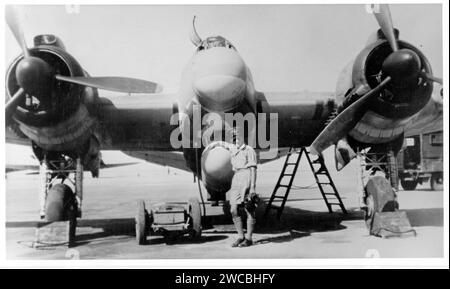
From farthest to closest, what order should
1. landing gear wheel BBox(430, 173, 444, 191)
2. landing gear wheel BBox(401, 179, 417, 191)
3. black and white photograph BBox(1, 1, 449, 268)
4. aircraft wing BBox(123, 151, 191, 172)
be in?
landing gear wheel BBox(401, 179, 417, 191) < landing gear wheel BBox(430, 173, 444, 191) < aircraft wing BBox(123, 151, 191, 172) < black and white photograph BBox(1, 1, 449, 268)

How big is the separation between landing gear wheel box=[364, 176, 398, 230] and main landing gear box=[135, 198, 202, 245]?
354 centimetres

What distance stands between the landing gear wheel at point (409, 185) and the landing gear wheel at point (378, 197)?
14434mm

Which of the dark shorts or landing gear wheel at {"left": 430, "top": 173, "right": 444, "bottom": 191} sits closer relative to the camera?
the dark shorts

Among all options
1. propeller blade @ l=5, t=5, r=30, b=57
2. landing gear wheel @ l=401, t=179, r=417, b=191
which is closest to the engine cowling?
propeller blade @ l=5, t=5, r=30, b=57

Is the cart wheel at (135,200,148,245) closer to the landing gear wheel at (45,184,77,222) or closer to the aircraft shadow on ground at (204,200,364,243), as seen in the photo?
the landing gear wheel at (45,184,77,222)

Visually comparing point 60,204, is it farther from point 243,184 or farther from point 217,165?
point 243,184

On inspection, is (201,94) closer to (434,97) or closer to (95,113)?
(95,113)

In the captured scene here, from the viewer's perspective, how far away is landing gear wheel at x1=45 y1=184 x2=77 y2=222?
8.13 meters

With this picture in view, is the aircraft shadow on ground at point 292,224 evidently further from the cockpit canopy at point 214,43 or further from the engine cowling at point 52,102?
the cockpit canopy at point 214,43

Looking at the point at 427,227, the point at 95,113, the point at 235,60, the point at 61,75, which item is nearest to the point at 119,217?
the point at 95,113

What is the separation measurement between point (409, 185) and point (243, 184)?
17.7 meters

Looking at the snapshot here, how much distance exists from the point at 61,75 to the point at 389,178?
6946 mm

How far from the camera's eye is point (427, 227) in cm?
856
